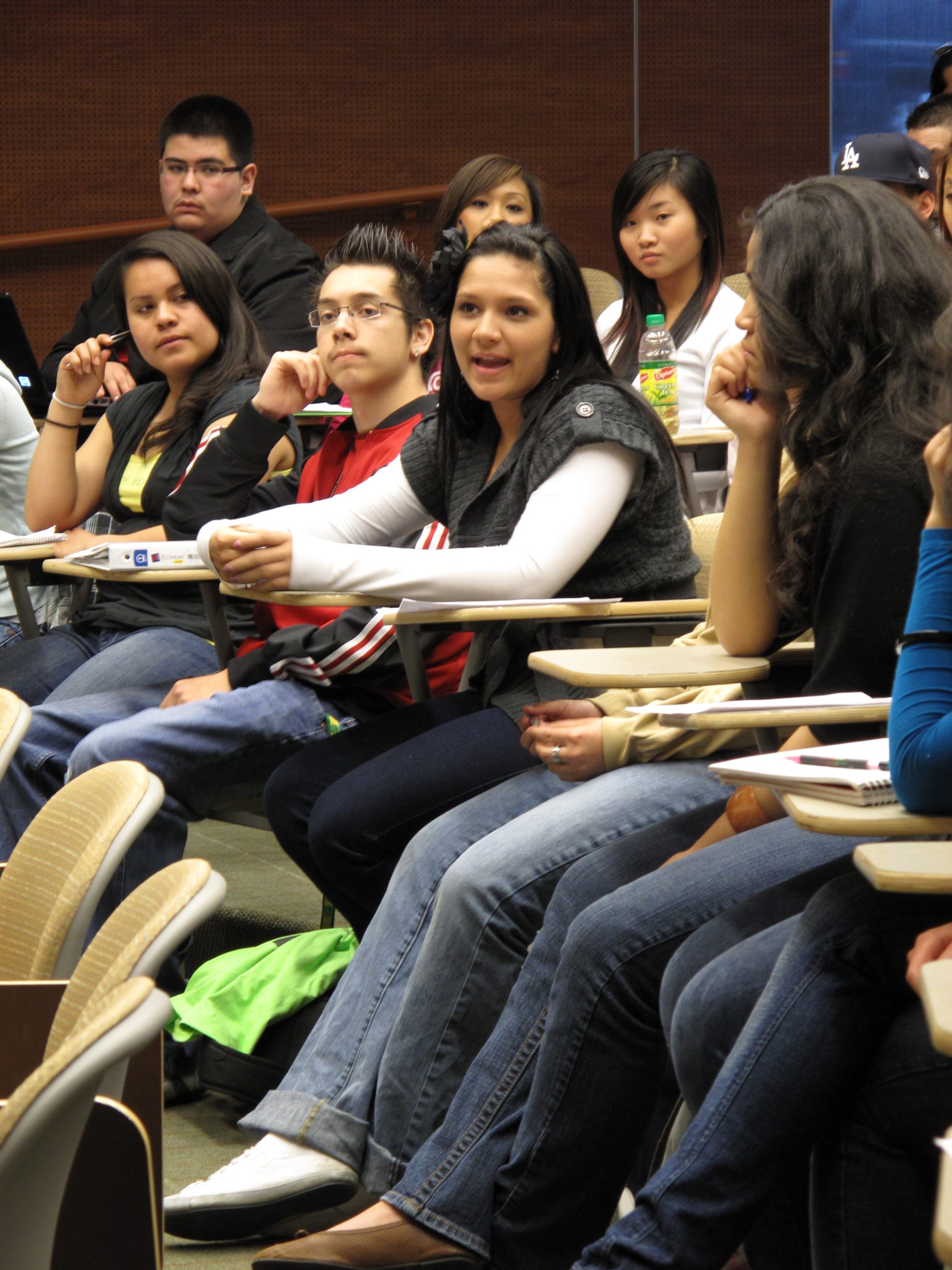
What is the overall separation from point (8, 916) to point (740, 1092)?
66 centimetres

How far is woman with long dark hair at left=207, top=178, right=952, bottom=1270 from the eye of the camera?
1444 millimetres

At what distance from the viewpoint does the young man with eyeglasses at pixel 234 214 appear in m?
4.17

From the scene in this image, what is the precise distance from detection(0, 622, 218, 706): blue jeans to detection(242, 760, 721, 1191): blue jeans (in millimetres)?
1058

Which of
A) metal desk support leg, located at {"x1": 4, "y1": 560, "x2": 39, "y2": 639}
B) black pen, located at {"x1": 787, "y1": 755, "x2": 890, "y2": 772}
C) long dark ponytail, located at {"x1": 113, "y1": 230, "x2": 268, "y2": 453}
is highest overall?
long dark ponytail, located at {"x1": 113, "y1": 230, "x2": 268, "y2": 453}

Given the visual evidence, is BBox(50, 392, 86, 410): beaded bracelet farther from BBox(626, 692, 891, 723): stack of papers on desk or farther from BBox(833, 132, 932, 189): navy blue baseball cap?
Answer: BBox(626, 692, 891, 723): stack of papers on desk

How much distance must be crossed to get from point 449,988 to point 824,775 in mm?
651

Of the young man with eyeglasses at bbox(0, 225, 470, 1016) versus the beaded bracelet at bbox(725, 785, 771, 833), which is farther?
the young man with eyeglasses at bbox(0, 225, 470, 1016)

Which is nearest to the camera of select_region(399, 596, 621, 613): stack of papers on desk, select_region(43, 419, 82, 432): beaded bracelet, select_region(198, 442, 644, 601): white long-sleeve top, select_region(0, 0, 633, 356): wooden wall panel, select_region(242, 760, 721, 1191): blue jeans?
select_region(242, 760, 721, 1191): blue jeans

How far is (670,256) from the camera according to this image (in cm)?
326

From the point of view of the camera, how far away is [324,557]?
2094mm

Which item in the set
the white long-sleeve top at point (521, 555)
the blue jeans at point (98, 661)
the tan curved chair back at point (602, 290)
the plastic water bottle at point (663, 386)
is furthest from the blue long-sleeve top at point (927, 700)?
the tan curved chair back at point (602, 290)

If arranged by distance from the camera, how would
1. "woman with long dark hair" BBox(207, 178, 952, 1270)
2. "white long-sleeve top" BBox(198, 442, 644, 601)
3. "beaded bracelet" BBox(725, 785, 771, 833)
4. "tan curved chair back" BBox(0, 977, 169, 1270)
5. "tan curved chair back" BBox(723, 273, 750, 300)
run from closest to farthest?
"tan curved chair back" BBox(0, 977, 169, 1270)
"woman with long dark hair" BBox(207, 178, 952, 1270)
"beaded bracelet" BBox(725, 785, 771, 833)
"white long-sleeve top" BBox(198, 442, 644, 601)
"tan curved chair back" BBox(723, 273, 750, 300)

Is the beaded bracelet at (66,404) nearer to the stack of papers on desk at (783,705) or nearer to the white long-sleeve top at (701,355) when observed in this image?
the white long-sleeve top at (701,355)

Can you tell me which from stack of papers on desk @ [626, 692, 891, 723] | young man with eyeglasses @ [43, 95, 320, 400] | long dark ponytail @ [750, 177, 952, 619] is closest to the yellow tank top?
young man with eyeglasses @ [43, 95, 320, 400]
